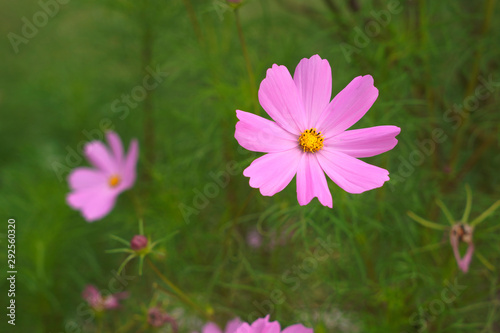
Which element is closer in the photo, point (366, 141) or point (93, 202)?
point (366, 141)

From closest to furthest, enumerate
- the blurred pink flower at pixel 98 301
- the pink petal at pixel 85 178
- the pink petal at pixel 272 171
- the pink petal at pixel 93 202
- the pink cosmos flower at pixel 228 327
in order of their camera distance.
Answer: the pink petal at pixel 272 171 < the pink cosmos flower at pixel 228 327 < the blurred pink flower at pixel 98 301 < the pink petal at pixel 93 202 < the pink petal at pixel 85 178

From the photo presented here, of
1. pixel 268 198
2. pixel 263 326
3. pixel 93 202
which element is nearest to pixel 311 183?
pixel 263 326

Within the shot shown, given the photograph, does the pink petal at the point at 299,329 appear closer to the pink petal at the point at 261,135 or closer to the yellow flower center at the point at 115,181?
the pink petal at the point at 261,135

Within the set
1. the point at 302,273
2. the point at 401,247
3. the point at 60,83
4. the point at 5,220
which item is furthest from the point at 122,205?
the point at 401,247

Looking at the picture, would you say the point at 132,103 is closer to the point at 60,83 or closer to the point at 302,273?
the point at 60,83

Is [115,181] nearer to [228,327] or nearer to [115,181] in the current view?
[115,181]

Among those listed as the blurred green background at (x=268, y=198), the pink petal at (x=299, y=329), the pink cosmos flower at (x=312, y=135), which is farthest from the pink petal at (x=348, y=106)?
the pink petal at (x=299, y=329)

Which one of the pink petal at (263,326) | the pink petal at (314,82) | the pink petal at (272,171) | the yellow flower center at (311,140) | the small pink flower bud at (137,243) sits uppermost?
the pink petal at (314,82)
